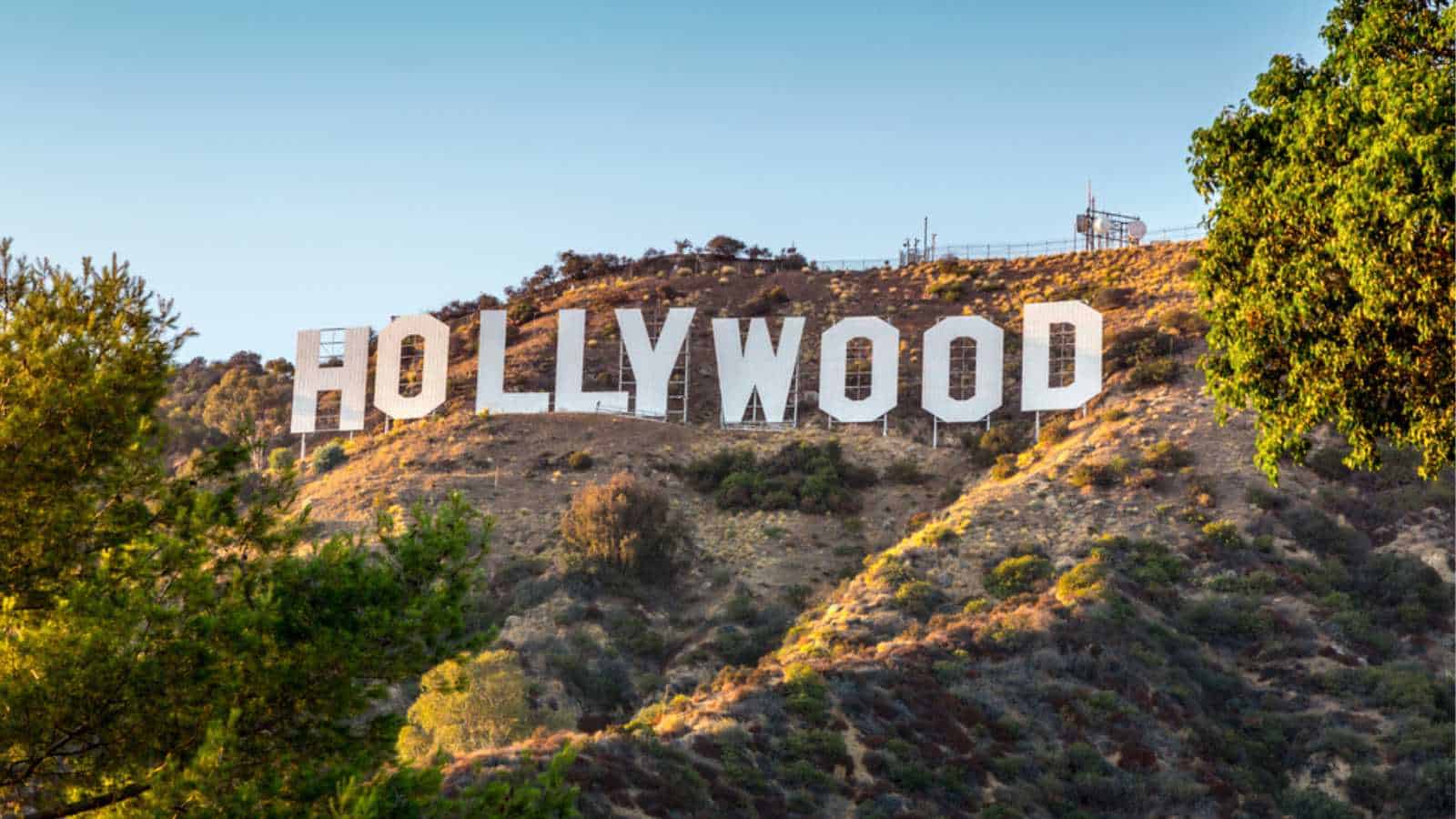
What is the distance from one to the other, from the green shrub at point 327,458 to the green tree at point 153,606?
52191 mm

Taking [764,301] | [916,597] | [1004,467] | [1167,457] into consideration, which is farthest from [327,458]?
[1167,457]

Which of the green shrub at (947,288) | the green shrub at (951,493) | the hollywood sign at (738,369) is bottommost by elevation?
the green shrub at (951,493)

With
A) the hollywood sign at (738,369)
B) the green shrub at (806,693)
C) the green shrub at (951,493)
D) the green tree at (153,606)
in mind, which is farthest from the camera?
the hollywood sign at (738,369)

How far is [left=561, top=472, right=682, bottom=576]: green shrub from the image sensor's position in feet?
188

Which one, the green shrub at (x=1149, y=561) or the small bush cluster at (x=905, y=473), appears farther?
the small bush cluster at (x=905, y=473)

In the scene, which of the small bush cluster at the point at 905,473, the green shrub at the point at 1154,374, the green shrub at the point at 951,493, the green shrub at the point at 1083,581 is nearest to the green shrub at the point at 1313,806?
the green shrub at the point at 1083,581

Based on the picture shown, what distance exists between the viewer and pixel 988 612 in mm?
50250

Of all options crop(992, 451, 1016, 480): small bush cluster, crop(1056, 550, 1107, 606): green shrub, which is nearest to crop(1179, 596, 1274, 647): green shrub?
crop(1056, 550, 1107, 606): green shrub

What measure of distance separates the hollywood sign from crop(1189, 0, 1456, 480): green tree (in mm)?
41103

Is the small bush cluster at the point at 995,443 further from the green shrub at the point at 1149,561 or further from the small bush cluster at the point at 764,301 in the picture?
the small bush cluster at the point at 764,301

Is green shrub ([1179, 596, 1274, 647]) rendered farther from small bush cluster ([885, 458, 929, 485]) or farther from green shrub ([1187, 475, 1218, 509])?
small bush cluster ([885, 458, 929, 485])

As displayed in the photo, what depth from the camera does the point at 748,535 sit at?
60781mm

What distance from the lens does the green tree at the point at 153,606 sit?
15.5 metres

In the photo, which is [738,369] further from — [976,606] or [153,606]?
[153,606]
